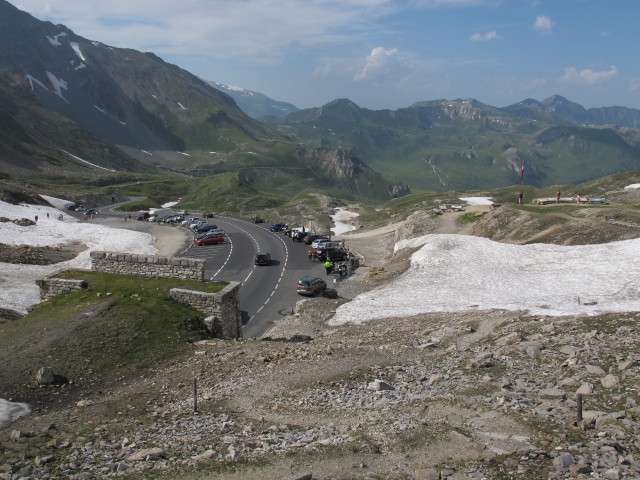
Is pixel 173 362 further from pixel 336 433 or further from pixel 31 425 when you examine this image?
pixel 336 433

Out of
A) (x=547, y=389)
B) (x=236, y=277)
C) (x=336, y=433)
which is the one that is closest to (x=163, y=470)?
(x=336, y=433)

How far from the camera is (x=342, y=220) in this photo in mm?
115438

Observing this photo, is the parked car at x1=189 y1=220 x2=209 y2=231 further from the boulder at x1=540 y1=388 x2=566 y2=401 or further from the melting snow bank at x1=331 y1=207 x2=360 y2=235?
the boulder at x1=540 y1=388 x2=566 y2=401

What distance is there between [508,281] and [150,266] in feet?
81.5

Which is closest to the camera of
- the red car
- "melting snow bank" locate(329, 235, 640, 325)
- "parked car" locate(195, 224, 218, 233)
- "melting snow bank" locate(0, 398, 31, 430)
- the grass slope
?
"melting snow bank" locate(0, 398, 31, 430)

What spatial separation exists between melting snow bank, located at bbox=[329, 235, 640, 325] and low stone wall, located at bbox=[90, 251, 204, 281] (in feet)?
30.8

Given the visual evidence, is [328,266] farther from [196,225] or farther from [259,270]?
[196,225]

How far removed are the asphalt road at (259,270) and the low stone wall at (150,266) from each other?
6.47 meters

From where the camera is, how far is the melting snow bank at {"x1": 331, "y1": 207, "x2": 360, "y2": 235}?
10201 centimetres

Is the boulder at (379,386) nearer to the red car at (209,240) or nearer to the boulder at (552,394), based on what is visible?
the boulder at (552,394)

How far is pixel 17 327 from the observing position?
22.8m

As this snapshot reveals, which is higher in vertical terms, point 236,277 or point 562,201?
point 562,201

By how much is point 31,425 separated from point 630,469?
50.7 feet

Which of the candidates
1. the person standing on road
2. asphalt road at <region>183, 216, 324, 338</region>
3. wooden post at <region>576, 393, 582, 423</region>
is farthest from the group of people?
wooden post at <region>576, 393, 582, 423</region>
